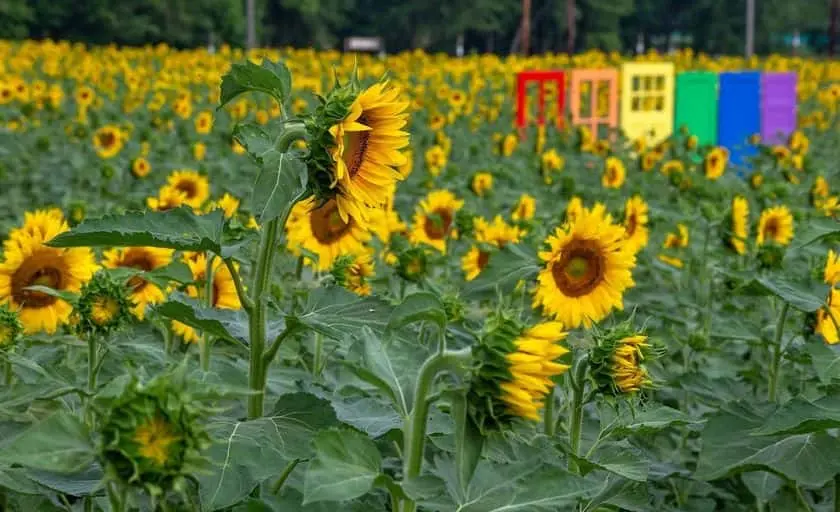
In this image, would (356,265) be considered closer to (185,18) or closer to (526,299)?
(526,299)

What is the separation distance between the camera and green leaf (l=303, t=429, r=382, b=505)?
3.30 ft

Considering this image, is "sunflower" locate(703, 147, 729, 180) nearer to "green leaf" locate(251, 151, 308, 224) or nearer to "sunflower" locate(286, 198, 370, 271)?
"sunflower" locate(286, 198, 370, 271)

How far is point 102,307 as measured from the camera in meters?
1.50

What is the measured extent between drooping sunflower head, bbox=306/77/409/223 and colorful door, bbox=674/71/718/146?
879cm

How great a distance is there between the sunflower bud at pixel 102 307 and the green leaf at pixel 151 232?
0.24 m

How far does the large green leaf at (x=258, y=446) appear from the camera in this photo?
1.16 metres

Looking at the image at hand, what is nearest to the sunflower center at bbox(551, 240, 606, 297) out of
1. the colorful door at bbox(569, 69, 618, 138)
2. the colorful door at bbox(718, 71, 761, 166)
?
the colorful door at bbox(569, 69, 618, 138)

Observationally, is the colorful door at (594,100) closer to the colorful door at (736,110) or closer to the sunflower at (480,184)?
the colorful door at (736,110)

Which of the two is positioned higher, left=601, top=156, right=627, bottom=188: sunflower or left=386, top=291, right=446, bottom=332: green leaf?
left=386, top=291, right=446, bottom=332: green leaf

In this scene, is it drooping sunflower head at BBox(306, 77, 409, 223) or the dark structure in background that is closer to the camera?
drooping sunflower head at BBox(306, 77, 409, 223)

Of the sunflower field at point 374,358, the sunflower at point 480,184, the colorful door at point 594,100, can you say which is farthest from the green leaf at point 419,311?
the colorful door at point 594,100

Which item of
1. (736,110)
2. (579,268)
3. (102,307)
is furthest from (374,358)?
(736,110)

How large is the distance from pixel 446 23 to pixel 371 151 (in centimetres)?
3024

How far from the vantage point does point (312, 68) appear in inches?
468
